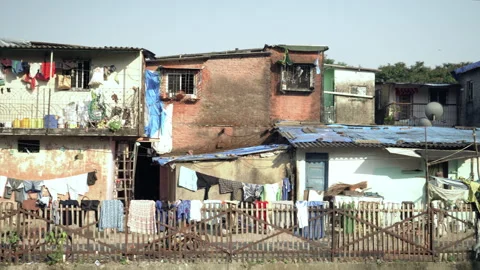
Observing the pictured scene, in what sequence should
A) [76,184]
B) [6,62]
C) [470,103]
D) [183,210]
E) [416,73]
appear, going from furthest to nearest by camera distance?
[416,73] → [470,103] → [6,62] → [76,184] → [183,210]

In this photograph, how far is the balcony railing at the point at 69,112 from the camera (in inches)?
810

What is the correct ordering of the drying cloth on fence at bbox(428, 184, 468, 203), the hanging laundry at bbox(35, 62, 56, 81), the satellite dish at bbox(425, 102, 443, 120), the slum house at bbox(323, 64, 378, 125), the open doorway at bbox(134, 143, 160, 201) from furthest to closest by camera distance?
1. the slum house at bbox(323, 64, 378, 125)
2. the satellite dish at bbox(425, 102, 443, 120)
3. the open doorway at bbox(134, 143, 160, 201)
4. the hanging laundry at bbox(35, 62, 56, 81)
5. the drying cloth on fence at bbox(428, 184, 468, 203)

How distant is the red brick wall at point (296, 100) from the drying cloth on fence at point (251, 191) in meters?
5.20

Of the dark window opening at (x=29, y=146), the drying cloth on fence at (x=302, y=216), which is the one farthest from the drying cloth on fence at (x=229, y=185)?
the dark window opening at (x=29, y=146)

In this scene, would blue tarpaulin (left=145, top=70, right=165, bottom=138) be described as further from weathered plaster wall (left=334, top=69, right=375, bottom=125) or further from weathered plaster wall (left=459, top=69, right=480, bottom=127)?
weathered plaster wall (left=459, top=69, right=480, bottom=127)

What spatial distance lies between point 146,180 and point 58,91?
6338 millimetres

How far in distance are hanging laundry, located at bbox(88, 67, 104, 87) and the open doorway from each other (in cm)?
464

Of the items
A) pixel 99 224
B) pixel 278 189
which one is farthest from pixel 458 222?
pixel 99 224

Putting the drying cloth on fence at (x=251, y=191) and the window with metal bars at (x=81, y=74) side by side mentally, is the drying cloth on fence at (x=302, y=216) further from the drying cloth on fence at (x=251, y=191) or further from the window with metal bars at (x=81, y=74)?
the window with metal bars at (x=81, y=74)

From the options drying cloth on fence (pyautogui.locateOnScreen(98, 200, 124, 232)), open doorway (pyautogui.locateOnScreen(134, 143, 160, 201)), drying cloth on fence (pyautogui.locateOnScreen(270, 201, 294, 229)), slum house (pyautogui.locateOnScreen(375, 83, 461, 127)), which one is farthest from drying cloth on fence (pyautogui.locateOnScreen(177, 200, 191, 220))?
slum house (pyautogui.locateOnScreen(375, 83, 461, 127))

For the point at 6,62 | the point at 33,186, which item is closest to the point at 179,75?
the point at 6,62

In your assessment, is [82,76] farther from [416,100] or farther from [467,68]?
[467,68]

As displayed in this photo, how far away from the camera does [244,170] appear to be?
69.1 ft

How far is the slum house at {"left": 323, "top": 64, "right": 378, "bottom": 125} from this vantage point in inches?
1082
